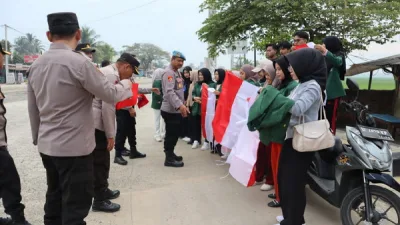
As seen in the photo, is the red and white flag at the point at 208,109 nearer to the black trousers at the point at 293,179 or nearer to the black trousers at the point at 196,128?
the black trousers at the point at 196,128

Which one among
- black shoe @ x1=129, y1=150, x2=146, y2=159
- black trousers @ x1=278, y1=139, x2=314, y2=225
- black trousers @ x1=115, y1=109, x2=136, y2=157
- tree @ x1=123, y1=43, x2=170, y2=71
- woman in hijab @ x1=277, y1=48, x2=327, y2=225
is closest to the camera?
woman in hijab @ x1=277, y1=48, x2=327, y2=225

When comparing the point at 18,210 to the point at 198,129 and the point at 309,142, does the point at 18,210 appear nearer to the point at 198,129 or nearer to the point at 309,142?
the point at 309,142

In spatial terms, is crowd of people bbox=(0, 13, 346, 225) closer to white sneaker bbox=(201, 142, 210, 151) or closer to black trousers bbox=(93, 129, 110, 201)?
black trousers bbox=(93, 129, 110, 201)

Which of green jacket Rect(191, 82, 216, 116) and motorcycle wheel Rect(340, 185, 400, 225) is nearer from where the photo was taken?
motorcycle wheel Rect(340, 185, 400, 225)

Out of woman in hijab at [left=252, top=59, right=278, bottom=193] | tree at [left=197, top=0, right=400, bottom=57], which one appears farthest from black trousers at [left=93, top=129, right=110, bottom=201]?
tree at [left=197, top=0, right=400, bottom=57]

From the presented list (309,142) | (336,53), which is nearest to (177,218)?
(309,142)

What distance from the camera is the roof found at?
21.9 feet

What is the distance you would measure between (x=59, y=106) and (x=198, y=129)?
14.5 ft

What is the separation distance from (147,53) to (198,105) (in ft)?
339

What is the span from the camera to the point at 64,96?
2.16 meters

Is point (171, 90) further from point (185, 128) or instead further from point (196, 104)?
point (185, 128)

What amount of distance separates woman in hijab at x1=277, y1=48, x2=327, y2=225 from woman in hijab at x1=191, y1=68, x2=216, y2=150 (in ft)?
11.1

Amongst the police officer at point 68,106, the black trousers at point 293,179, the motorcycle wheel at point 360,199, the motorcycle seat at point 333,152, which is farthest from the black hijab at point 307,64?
the police officer at point 68,106

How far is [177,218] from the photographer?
10.8 feet
